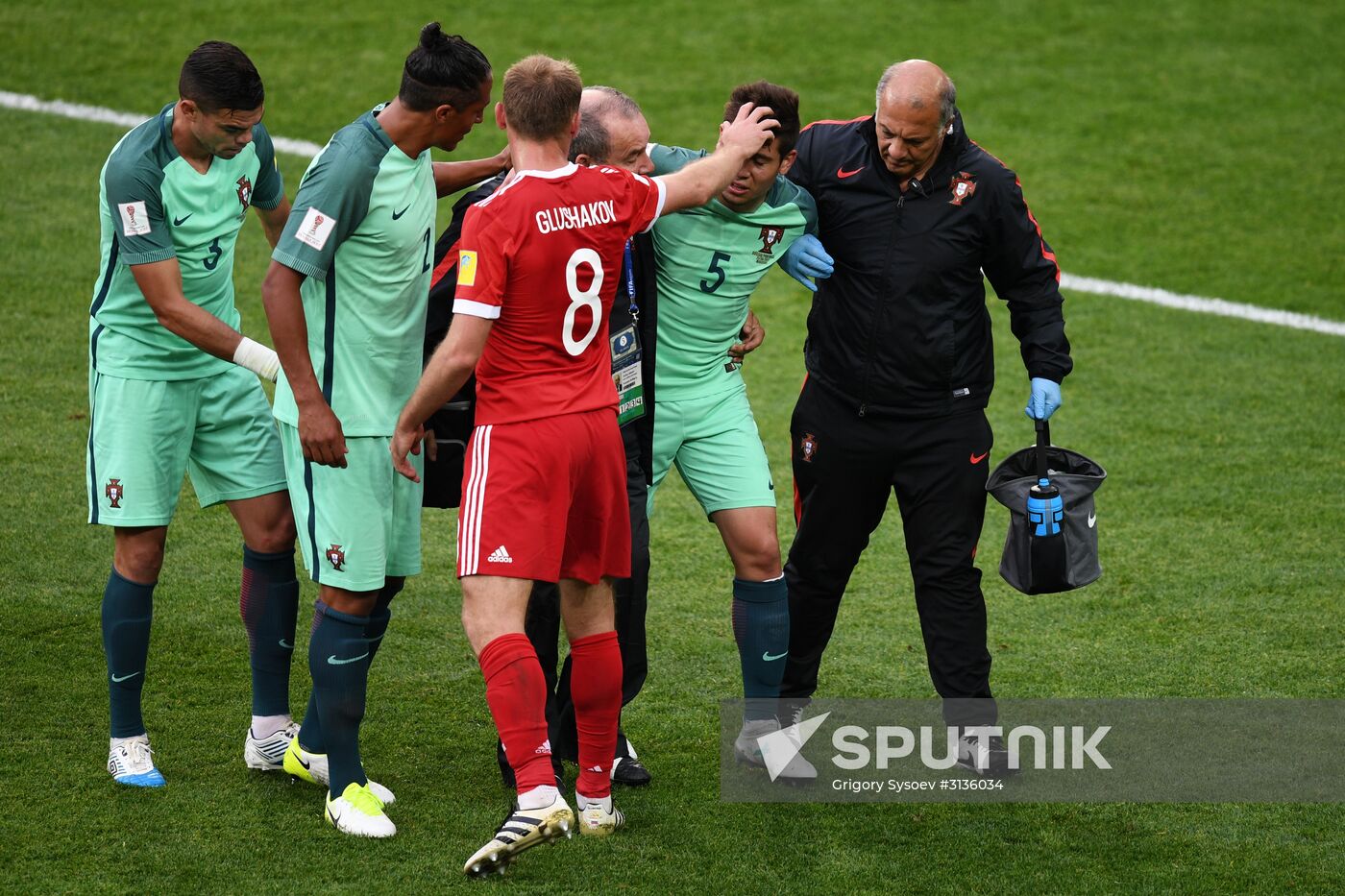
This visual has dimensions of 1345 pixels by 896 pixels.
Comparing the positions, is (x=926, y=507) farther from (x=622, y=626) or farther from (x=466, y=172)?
(x=466, y=172)

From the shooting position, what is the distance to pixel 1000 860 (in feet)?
14.4

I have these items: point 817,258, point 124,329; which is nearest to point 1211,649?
point 817,258

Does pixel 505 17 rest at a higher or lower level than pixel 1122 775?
higher

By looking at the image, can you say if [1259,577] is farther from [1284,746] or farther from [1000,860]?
[1000,860]

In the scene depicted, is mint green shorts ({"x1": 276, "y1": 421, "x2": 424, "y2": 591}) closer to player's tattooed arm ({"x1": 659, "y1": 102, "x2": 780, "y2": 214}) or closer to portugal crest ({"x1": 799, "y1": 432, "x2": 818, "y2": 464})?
player's tattooed arm ({"x1": 659, "y1": 102, "x2": 780, "y2": 214})

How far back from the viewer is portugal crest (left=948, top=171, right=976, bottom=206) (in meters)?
4.77

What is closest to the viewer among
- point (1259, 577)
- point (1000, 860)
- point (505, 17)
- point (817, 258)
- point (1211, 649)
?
point (1000, 860)

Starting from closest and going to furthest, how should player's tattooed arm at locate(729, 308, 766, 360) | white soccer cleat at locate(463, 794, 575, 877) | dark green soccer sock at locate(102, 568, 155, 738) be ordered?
1. white soccer cleat at locate(463, 794, 575, 877)
2. dark green soccer sock at locate(102, 568, 155, 738)
3. player's tattooed arm at locate(729, 308, 766, 360)

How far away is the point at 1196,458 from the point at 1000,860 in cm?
384

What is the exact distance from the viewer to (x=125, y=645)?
182 inches

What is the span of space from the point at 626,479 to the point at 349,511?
2.63 ft

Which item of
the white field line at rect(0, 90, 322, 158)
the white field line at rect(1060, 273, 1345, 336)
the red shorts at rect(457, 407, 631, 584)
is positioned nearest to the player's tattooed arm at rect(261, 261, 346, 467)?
the red shorts at rect(457, 407, 631, 584)

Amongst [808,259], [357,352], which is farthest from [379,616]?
[808,259]

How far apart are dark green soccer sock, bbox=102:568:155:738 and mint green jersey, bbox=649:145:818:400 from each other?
1651 mm
